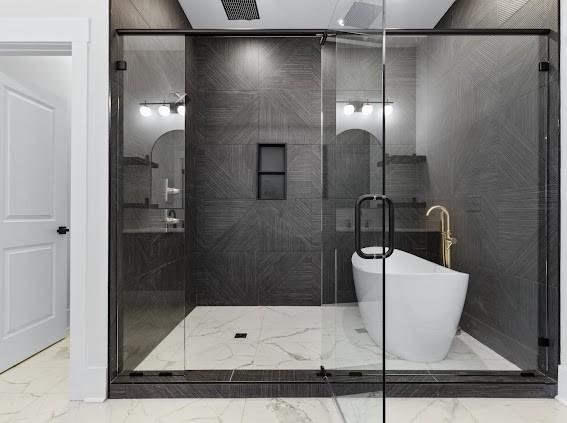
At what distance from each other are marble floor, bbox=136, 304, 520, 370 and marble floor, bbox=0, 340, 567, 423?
0.58 ft

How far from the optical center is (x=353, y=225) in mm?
1618

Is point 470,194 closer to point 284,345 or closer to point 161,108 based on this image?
point 284,345

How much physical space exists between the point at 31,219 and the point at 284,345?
195 cm

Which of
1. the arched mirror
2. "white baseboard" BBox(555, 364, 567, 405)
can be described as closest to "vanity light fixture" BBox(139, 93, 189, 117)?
the arched mirror

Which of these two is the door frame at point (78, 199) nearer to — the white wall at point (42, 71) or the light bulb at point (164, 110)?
the light bulb at point (164, 110)

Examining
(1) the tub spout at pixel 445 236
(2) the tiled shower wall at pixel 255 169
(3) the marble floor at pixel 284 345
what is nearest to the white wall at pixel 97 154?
(3) the marble floor at pixel 284 345

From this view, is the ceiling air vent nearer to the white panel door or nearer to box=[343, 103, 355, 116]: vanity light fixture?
the white panel door

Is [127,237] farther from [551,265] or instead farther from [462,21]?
[462,21]

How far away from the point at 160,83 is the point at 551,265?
7.73 feet

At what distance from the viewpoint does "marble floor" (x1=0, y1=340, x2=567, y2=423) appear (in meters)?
1.85

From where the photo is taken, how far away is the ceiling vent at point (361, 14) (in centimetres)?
135

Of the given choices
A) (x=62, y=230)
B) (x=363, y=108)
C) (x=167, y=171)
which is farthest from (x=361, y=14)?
(x=62, y=230)

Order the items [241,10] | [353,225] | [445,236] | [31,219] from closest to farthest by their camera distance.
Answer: [353,225], [445,236], [31,219], [241,10]

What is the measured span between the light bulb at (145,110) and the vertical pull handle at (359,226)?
4.50 feet
